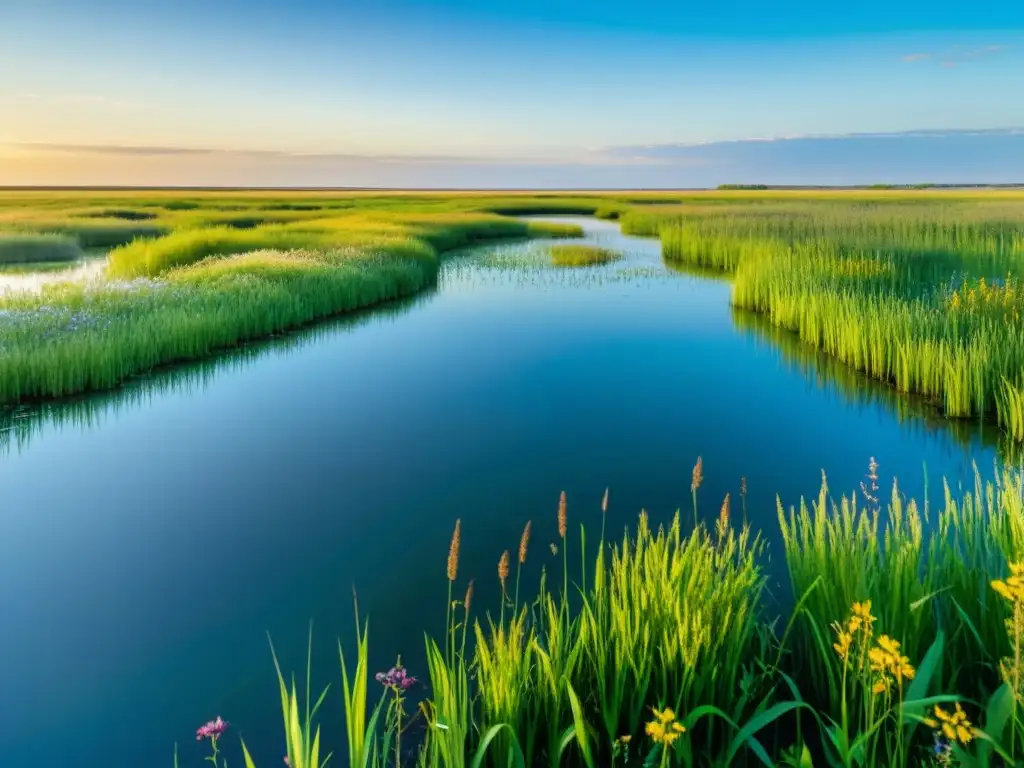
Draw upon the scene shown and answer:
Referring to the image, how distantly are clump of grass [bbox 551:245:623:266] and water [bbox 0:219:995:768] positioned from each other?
13.3 m

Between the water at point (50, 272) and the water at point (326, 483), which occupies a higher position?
the water at point (50, 272)

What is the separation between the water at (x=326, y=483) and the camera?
4.48 metres

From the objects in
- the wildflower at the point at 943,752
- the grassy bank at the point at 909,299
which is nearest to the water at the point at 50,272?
the grassy bank at the point at 909,299

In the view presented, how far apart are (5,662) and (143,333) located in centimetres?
854

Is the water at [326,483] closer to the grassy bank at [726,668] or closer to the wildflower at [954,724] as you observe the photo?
the grassy bank at [726,668]

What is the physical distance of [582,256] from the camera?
29.2 m

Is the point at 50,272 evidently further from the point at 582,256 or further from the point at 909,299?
the point at 909,299

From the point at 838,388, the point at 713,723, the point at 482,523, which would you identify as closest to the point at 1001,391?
the point at 838,388

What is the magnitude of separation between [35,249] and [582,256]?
920 inches

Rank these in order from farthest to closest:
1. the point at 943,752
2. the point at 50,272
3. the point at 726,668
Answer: the point at 50,272
the point at 726,668
the point at 943,752

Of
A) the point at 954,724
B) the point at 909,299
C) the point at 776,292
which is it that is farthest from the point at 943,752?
the point at 776,292

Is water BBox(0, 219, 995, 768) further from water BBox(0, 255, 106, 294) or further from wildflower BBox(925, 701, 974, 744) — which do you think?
water BBox(0, 255, 106, 294)

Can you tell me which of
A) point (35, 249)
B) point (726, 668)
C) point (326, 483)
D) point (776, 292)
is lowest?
point (326, 483)

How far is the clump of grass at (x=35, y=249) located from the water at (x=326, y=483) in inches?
910
